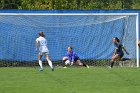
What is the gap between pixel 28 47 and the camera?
29.7m

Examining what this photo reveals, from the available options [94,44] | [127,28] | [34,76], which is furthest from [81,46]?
[34,76]

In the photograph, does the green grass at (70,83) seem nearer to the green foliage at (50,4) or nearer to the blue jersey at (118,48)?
the blue jersey at (118,48)

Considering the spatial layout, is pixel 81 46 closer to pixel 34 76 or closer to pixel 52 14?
pixel 52 14

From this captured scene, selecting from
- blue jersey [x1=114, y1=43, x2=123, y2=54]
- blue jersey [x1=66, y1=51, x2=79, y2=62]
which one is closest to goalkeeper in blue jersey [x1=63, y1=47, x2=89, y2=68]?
blue jersey [x1=66, y1=51, x2=79, y2=62]

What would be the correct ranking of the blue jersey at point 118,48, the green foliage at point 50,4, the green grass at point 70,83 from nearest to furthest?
the green grass at point 70,83 < the blue jersey at point 118,48 < the green foliage at point 50,4

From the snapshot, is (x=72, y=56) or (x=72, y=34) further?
(x=72, y=34)

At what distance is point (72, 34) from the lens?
30.2 metres

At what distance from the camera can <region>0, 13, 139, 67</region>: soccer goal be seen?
29.5 m

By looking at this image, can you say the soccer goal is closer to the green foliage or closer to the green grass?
the green grass

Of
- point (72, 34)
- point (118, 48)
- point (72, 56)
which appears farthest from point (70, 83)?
point (72, 34)

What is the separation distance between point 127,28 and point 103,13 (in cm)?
170

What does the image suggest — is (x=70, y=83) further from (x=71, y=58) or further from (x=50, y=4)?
(x=50, y=4)

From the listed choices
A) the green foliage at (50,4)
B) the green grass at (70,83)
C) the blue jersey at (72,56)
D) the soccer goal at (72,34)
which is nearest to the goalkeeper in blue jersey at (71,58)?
the blue jersey at (72,56)

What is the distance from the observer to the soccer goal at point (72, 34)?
2952 cm
